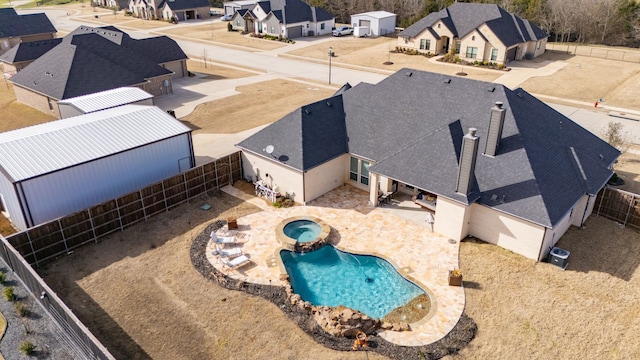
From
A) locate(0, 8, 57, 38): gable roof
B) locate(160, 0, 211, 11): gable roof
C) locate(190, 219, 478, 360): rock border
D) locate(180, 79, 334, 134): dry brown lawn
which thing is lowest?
locate(190, 219, 478, 360): rock border

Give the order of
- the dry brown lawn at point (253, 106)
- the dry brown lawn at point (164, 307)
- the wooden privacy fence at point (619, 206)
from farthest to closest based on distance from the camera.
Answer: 1. the dry brown lawn at point (253, 106)
2. the wooden privacy fence at point (619, 206)
3. the dry brown lawn at point (164, 307)

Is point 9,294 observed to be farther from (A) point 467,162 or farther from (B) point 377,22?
(B) point 377,22

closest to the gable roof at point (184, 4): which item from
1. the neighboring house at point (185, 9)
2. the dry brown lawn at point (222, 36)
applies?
the neighboring house at point (185, 9)

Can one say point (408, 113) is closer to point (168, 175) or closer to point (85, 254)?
point (168, 175)

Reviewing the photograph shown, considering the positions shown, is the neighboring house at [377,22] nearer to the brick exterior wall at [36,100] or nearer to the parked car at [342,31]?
the parked car at [342,31]

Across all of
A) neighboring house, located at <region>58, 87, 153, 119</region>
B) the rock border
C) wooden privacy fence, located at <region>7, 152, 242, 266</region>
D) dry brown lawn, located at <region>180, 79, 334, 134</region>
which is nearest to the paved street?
dry brown lawn, located at <region>180, 79, 334, 134</region>

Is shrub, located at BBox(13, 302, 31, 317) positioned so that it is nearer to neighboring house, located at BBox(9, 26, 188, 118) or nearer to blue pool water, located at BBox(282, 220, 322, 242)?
blue pool water, located at BBox(282, 220, 322, 242)
